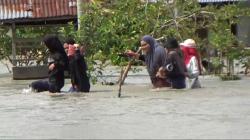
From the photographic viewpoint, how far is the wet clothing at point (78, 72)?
1488 centimetres

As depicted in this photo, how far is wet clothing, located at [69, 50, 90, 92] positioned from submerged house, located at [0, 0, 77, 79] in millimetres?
9626

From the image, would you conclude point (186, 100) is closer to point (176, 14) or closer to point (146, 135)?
point (146, 135)

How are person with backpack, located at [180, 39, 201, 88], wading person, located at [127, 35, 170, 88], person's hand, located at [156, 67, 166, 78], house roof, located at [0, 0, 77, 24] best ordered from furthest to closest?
house roof, located at [0, 0, 77, 24]
person with backpack, located at [180, 39, 201, 88]
wading person, located at [127, 35, 170, 88]
person's hand, located at [156, 67, 166, 78]

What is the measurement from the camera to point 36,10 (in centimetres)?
2572

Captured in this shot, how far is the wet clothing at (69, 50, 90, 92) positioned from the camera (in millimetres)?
14883

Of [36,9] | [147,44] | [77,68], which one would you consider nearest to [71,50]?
[77,68]

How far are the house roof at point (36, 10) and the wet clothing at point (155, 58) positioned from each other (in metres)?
10.5

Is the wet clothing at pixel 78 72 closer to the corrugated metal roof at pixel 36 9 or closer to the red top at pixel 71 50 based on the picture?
the red top at pixel 71 50

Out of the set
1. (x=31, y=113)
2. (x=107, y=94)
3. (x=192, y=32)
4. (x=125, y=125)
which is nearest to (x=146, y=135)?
(x=125, y=125)

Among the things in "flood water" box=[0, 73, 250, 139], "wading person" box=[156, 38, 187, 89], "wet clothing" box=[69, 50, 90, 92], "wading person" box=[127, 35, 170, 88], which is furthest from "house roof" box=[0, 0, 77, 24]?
"wading person" box=[156, 38, 187, 89]

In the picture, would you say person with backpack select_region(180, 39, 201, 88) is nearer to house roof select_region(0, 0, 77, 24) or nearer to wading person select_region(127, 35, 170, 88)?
wading person select_region(127, 35, 170, 88)

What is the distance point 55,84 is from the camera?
48.5ft

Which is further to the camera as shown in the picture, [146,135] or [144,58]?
[144,58]

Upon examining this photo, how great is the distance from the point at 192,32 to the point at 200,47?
2.02ft
